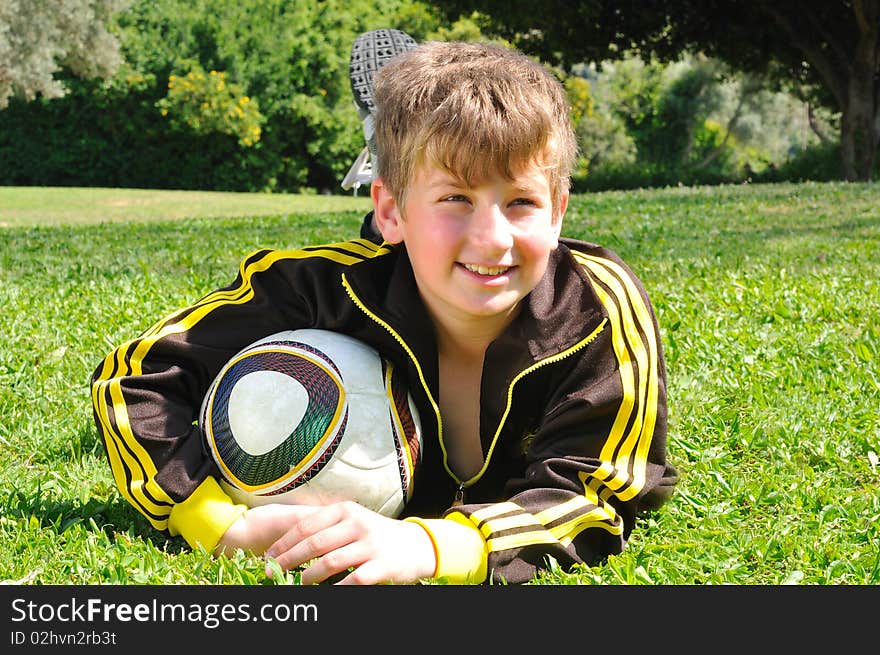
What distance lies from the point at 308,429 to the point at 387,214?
0.63 metres

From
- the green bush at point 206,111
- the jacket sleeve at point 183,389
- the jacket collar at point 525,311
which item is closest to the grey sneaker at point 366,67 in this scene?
the jacket sleeve at point 183,389

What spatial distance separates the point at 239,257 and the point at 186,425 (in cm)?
445

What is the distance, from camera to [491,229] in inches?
97.1

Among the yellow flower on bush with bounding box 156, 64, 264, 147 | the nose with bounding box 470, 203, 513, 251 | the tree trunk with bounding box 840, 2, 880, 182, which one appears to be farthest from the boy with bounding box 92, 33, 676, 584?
the yellow flower on bush with bounding box 156, 64, 264, 147

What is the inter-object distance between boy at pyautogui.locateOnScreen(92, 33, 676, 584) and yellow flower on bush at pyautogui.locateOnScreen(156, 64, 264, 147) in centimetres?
2778

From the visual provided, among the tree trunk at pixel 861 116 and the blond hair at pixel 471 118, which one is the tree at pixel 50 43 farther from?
the blond hair at pixel 471 118

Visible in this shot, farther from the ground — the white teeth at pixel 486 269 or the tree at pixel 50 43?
the white teeth at pixel 486 269

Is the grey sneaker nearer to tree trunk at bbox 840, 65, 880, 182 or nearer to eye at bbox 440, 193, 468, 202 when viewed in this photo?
eye at bbox 440, 193, 468, 202

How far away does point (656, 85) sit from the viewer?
39.8 metres

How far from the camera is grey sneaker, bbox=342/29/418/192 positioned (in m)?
4.92

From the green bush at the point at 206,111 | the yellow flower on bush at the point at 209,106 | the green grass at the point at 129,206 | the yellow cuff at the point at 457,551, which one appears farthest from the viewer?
the green bush at the point at 206,111

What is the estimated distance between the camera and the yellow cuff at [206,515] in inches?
103
